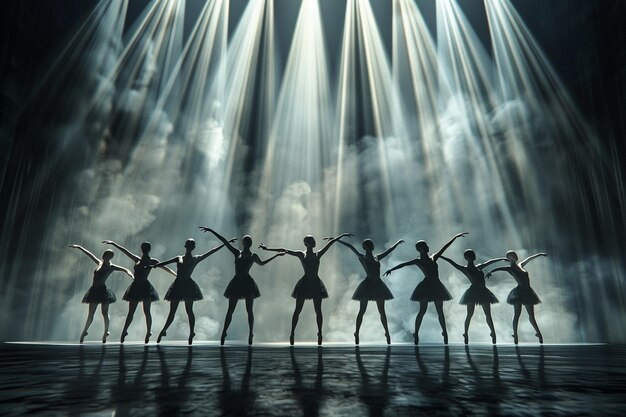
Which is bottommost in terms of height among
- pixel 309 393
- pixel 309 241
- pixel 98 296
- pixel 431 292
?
pixel 309 393

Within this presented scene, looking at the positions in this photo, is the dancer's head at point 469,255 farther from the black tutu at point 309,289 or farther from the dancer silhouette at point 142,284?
the dancer silhouette at point 142,284

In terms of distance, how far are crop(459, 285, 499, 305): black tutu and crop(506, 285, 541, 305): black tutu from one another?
0.44 m

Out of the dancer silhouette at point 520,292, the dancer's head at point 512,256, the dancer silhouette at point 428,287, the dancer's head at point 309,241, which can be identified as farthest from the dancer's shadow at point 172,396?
the dancer's head at point 512,256

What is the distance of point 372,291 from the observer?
7.22 metres

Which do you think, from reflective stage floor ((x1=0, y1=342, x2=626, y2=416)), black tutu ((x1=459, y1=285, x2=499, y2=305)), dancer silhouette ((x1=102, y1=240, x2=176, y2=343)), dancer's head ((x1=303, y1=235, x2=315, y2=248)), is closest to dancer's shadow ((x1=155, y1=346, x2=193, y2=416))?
reflective stage floor ((x1=0, y1=342, x2=626, y2=416))

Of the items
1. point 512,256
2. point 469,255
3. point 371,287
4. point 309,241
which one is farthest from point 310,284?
point 512,256

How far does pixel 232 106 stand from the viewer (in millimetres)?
17953

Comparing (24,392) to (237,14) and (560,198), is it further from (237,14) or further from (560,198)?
(237,14)

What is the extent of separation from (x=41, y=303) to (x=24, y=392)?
1511 cm

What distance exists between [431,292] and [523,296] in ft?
6.71

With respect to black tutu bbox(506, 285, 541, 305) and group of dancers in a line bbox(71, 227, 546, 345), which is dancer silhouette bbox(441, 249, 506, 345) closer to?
group of dancers in a line bbox(71, 227, 546, 345)

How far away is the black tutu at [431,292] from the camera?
711 centimetres

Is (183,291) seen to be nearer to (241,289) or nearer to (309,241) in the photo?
(241,289)

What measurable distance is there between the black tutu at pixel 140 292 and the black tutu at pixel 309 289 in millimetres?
2918
